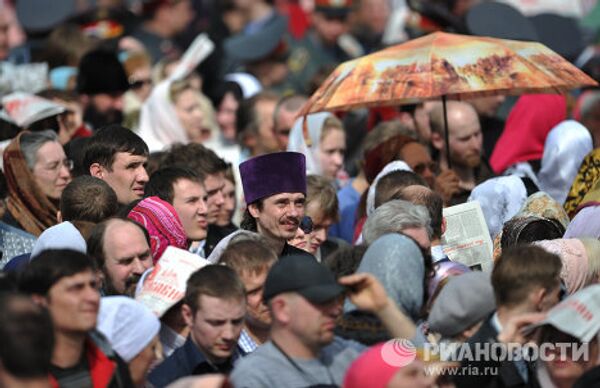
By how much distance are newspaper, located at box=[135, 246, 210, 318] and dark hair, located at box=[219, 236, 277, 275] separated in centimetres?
19

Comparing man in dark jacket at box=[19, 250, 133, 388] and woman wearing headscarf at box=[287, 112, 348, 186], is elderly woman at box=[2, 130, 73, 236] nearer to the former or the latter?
woman wearing headscarf at box=[287, 112, 348, 186]

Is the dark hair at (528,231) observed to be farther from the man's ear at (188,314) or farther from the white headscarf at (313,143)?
the white headscarf at (313,143)

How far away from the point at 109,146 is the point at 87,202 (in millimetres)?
839

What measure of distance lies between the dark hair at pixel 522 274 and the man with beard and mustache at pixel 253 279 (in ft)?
4.25

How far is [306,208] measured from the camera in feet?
34.7

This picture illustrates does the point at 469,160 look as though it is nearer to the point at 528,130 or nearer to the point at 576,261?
the point at 528,130

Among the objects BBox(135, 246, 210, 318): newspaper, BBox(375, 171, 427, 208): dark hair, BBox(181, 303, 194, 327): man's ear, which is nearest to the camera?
BBox(181, 303, 194, 327): man's ear

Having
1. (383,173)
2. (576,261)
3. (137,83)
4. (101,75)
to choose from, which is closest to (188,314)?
(576,261)

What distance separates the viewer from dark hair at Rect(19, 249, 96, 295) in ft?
23.3

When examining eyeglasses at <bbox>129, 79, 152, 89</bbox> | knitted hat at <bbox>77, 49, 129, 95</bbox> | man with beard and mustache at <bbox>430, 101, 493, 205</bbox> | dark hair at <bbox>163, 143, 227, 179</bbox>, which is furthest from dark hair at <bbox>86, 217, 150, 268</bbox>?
eyeglasses at <bbox>129, 79, 152, 89</bbox>

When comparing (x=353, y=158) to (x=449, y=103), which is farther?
(x=353, y=158)

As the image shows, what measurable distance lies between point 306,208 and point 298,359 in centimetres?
339

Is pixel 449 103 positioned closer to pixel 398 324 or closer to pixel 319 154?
pixel 319 154

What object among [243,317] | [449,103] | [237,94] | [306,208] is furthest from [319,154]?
[243,317]
